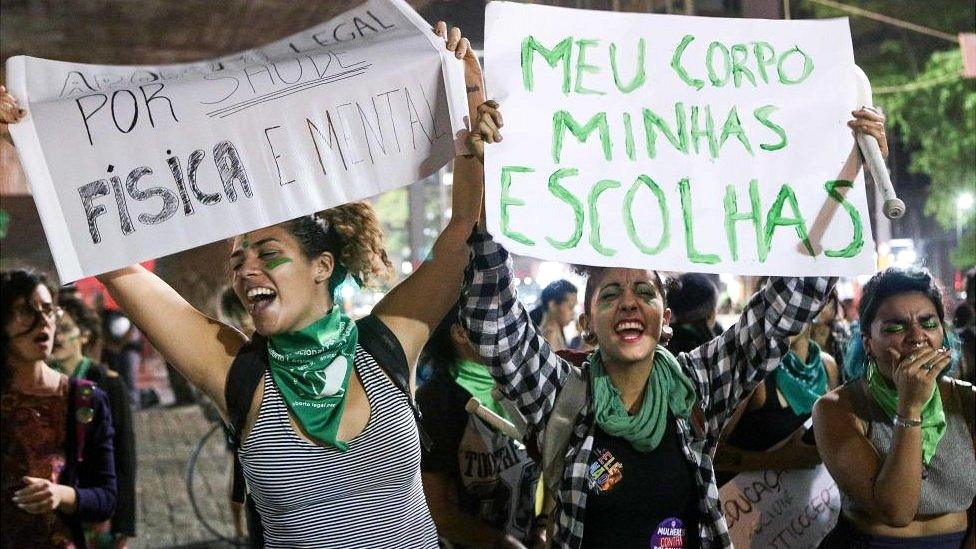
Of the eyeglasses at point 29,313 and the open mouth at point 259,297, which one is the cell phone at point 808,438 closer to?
the open mouth at point 259,297

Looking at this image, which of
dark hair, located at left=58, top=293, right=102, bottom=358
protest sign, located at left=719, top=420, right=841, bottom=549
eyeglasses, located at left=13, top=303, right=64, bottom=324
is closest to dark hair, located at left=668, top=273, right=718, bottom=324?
protest sign, located at left=719, top=420, right=841, bottom=549

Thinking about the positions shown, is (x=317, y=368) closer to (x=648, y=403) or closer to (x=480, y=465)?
(x=648, y=403)

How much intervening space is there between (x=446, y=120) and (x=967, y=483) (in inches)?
69.4

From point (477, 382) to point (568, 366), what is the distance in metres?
0.89

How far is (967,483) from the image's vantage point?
292 cm

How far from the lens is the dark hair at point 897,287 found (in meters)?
2.96

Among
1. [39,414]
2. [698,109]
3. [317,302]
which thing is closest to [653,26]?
[698,109]

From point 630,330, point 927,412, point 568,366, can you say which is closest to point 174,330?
point 568,366

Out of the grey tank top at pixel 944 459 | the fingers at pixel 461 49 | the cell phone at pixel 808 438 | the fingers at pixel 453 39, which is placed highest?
the fingers at pixel 453 39

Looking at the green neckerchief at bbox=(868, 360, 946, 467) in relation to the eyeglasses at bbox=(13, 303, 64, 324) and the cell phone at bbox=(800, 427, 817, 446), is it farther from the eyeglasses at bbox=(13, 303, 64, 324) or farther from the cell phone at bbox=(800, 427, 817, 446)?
the eyeglasses at bbox=(13, 303, 64, 324)

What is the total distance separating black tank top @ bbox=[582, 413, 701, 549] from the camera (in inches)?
94.6

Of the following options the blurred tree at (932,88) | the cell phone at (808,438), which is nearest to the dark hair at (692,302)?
the cell phone at (808,438)

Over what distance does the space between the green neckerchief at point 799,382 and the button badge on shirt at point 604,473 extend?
1.61 m

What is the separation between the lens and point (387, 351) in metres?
2.47
